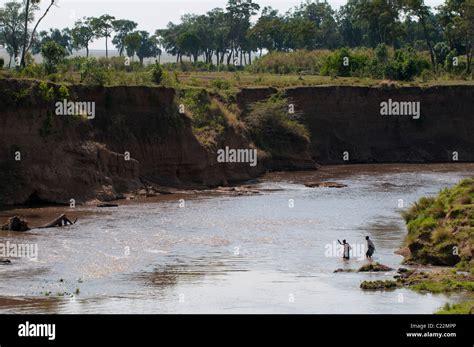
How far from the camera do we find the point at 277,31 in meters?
129

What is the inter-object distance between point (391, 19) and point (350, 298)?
7622 centimetres

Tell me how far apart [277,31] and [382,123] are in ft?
170

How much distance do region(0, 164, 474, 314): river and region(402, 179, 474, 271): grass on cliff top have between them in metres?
1.08

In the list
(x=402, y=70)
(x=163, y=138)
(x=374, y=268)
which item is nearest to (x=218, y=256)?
(x=374, y=268)

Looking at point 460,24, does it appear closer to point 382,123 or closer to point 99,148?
point 382,123

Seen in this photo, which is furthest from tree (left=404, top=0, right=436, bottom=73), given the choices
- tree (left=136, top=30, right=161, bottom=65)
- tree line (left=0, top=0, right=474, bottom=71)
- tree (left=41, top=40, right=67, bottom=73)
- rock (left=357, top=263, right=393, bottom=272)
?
rock (left=357, top=263, right=393, bottom=272)

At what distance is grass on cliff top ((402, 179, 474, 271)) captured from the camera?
117 feet

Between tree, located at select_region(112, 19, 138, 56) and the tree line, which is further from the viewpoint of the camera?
tree, located at select_region(112, 19, 138, 56)

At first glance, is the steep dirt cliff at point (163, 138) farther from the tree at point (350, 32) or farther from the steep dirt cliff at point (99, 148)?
the tree at point (350, 32)

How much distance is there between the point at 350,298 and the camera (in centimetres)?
3095

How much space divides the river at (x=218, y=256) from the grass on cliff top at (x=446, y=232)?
108 centimetres

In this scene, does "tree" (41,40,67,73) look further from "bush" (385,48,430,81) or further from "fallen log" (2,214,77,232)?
"bush" (385,48,430,81)

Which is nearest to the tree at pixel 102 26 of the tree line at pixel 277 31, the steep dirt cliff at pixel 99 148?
the tree line at pixel 277 31
